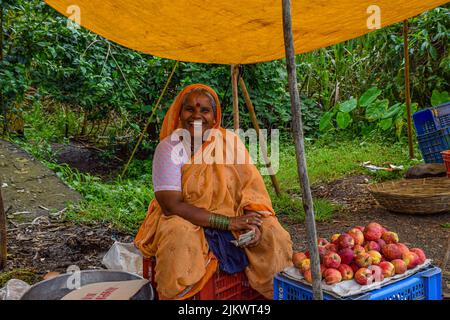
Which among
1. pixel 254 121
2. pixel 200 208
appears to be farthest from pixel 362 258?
pixel 254 121

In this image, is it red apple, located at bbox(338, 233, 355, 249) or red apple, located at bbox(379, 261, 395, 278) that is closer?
red apple, located at bbox(379, 261, 395, 278)

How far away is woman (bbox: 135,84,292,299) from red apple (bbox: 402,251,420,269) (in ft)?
2.25

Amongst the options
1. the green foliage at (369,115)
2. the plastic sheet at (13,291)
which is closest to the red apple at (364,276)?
the plastic sheet at (13,291)

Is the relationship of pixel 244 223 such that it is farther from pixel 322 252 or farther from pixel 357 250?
pixel 357 250

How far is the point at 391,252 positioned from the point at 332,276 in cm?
37

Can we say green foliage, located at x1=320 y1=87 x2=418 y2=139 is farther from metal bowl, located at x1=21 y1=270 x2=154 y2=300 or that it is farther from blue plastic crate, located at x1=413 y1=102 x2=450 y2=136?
metal bowl, located at x1=21 y1=270 x2=154 y2=300

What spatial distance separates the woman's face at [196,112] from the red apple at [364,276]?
128 centimetres

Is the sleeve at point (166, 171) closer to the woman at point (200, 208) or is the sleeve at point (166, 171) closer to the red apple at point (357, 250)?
the woman at point (200, 208)

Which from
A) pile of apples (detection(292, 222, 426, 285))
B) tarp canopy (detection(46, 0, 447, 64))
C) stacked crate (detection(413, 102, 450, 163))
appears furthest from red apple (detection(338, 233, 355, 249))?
stacked crate (detection(413, 102, 450, 163))

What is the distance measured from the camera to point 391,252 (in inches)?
84.8

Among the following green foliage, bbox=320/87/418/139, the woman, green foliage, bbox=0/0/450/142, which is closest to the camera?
the woman

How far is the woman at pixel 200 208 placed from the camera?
95.4 inches

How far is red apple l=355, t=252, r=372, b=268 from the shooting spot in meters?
2.05
